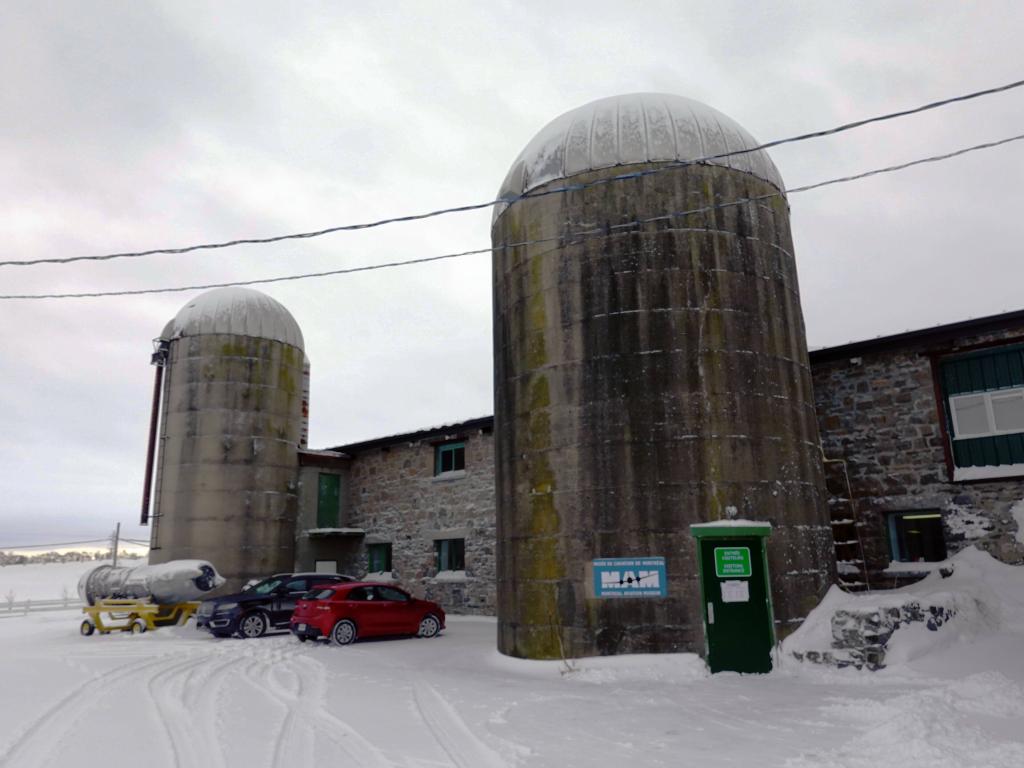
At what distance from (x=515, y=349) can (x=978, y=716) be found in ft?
28.8

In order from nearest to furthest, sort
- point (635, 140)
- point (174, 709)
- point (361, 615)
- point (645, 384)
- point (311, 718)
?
point (311, 718)
point (174, 709)
point (645, 384)
point (635, 140)
point (361, 615)

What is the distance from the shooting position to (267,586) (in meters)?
18.5

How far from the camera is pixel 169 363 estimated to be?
24281 mm

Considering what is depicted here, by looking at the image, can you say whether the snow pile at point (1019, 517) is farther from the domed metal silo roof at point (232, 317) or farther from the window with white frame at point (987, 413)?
A: the domed metal silo roof at point (232, 317)

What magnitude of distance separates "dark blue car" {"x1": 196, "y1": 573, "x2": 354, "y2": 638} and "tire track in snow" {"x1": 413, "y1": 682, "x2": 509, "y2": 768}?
8934mm

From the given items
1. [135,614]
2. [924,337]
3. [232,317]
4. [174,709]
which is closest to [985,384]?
[924,337]

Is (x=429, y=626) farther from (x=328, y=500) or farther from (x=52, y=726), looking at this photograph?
(x=328, y=500)

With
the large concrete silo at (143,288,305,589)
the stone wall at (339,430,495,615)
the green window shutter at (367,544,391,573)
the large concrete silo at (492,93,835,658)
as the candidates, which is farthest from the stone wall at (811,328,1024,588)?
the large concrete silo at (143,288,305,589)

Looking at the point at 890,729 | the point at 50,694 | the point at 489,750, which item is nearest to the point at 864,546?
the point at 890,729

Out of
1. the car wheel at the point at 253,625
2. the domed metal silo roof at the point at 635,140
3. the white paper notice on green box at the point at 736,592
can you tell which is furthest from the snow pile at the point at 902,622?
the car wheel at the point at 253,625

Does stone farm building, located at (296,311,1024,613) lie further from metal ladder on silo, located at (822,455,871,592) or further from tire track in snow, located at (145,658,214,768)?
tire track in snow, located at (145,658,214,768)

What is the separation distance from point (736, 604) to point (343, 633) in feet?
28.0

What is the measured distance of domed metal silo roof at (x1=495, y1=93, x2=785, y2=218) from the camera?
1321 cm

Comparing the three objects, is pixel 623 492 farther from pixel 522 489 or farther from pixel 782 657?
pixel 782 657
